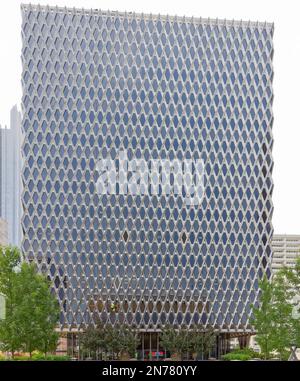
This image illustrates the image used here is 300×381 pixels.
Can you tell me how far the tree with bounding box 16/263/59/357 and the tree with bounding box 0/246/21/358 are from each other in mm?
594

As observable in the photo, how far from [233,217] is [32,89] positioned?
1785 inches

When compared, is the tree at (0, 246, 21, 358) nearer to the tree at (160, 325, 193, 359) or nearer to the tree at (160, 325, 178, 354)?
the tree at (160, 325, 178, 354)

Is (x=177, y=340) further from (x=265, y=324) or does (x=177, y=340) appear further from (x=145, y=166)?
(x=265, y=324)

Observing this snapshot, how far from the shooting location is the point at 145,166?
391ft

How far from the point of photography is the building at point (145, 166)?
4592 inches

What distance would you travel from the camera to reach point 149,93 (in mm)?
122250

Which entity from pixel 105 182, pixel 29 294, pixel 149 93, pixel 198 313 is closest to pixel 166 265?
pixel 198 313

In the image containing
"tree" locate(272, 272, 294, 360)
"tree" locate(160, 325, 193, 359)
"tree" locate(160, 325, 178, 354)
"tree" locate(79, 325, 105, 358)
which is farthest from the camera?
"tree" locate(160, 325, 178, 354)

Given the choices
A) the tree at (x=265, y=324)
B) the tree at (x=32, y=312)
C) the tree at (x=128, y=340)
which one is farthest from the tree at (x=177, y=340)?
the tree at (x=32, y=312)

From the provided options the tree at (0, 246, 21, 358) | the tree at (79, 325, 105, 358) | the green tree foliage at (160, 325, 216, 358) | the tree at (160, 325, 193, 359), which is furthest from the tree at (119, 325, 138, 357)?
the tree at (0, 246, 21, 358)

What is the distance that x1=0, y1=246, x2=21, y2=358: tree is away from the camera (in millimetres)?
65188

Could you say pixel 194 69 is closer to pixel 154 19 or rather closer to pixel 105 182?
pixel 154 19

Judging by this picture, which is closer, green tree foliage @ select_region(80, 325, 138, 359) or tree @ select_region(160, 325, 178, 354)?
green tree foliage @ select_region(80, 325, 138, 359)

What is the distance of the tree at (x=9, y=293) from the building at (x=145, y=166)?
47088mm
